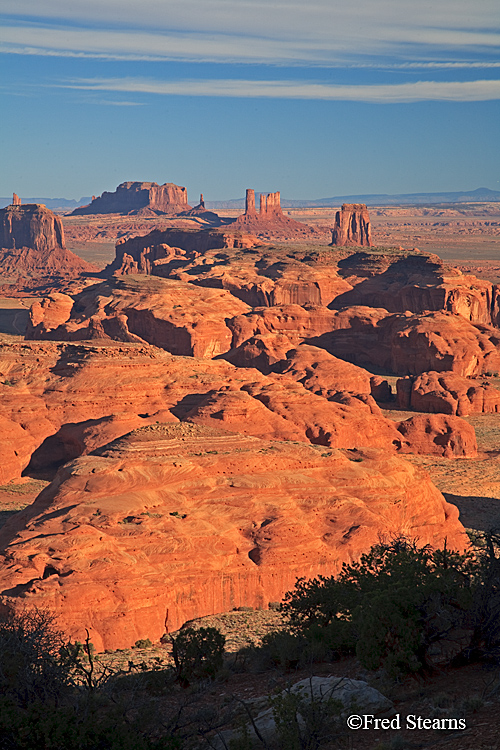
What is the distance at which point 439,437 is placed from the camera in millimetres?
52000

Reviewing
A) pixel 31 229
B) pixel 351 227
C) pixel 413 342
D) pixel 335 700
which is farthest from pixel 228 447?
pixel 31 229

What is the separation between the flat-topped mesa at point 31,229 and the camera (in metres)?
190

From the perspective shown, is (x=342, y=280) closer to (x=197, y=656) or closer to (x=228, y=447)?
(x=228, y=447)

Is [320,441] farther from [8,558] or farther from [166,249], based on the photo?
[166,249]

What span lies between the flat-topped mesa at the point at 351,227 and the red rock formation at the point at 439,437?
143757 millimetres

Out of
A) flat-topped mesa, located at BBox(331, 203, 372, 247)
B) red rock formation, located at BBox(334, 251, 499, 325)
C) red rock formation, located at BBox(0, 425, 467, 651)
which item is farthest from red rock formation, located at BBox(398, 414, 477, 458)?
flat-topped mesa, located at BBox(331, 203, 372, 247)

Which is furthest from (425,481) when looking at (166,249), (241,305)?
(166,249)

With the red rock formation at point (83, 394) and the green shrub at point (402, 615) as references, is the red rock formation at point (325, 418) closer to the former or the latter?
the red rock formation at point (83, 394)

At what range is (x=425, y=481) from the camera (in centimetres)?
3481

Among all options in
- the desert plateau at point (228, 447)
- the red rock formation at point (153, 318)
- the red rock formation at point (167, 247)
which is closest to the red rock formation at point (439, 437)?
the desert plateau at point (228, 447)

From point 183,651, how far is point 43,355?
3498cm

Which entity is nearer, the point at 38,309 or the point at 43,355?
the point at 43,355

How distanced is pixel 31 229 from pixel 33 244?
4076 mm

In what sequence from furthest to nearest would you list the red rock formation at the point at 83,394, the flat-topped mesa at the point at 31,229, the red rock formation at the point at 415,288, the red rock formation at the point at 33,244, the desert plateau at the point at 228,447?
the flat-topped mesa at the point at 31,229, the red rock formation at the point at 33,244, the red rock formation at the point at 415,288, the red rock formation at the point at 83,394, the desert plateau at the point at 228,447
